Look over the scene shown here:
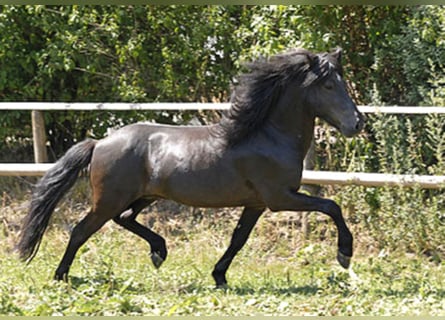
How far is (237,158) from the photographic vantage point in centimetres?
606

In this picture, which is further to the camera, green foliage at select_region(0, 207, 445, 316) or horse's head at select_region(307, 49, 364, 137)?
horse's head at select_region(307, 49, 364, 137)

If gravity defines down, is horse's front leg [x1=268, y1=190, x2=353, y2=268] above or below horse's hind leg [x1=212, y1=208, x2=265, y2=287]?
above

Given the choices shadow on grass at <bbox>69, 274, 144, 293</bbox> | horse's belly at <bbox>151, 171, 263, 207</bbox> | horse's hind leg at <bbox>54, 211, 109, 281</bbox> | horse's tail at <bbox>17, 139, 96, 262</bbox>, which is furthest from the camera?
horse's tail at <bbox>17, 139, 96, 262</bbox>

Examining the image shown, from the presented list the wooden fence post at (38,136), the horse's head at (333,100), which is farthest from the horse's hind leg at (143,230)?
the wooden fence post at (38,136)

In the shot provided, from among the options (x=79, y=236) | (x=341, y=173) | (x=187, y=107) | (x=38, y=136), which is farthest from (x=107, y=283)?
(x=38, y=136)

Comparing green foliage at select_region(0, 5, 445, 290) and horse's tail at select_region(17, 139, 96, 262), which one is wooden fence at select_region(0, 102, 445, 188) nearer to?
green foliage at select_region(0, 5, 445, 290)

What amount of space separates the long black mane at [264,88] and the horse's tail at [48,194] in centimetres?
113

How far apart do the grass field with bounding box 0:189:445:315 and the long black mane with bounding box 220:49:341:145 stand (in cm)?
116

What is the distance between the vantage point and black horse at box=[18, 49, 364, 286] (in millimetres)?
5973

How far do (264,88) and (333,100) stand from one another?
0.50m

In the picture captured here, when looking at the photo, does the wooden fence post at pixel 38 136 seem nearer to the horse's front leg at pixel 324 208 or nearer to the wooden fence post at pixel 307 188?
the wooden fence post at pixel 307 188

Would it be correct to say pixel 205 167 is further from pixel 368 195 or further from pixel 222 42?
pixel 222 42

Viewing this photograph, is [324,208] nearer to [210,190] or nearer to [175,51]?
[210,190]

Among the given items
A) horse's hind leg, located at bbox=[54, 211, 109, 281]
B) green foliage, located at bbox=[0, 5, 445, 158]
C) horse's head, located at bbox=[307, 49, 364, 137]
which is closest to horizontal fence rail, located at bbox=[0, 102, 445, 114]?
green foliage, located at bbox=[0, 5, 445, 158]
